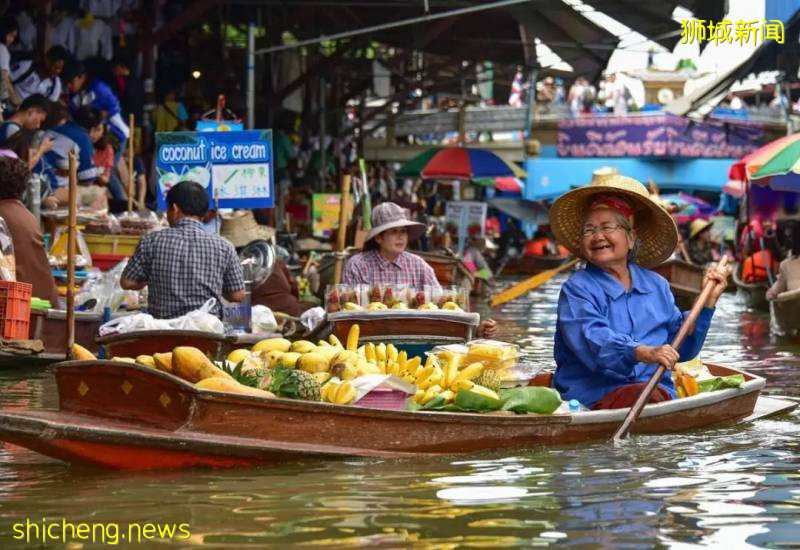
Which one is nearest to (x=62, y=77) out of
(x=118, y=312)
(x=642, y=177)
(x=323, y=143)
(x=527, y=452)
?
(x=118, y=312)

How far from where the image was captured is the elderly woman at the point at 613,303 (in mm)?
6777

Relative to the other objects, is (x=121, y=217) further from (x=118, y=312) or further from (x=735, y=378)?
(x=735, y=378)

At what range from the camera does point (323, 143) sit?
22.6 m

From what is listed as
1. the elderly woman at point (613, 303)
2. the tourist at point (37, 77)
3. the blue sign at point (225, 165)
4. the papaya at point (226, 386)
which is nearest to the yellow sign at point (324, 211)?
the tourist at point (37, 77)

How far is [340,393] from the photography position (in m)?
6.29

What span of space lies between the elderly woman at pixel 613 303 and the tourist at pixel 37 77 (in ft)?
26.2

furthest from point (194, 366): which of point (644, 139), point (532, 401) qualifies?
point (644, 139)

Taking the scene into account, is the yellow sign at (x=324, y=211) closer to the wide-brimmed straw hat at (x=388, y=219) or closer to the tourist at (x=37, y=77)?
the tourist at (x=37, y=77)

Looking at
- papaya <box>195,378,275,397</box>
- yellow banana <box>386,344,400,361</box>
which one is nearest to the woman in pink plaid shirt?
yellow banana <box>386,344,400,361</box>

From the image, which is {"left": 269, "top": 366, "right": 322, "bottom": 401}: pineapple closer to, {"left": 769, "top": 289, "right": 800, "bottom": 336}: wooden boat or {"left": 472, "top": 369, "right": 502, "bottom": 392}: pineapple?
{"left": 472, "top": 369, "right": 502, "bottom": 392}: pineapple

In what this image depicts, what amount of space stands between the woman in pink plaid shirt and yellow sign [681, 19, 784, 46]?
7.06 m

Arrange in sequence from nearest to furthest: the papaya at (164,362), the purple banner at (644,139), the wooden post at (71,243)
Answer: the papaya at (164,362), the wooden post at (71,243), the purple banner at (644,139)

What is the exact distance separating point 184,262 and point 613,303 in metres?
2.84

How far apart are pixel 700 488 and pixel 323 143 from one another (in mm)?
17083
